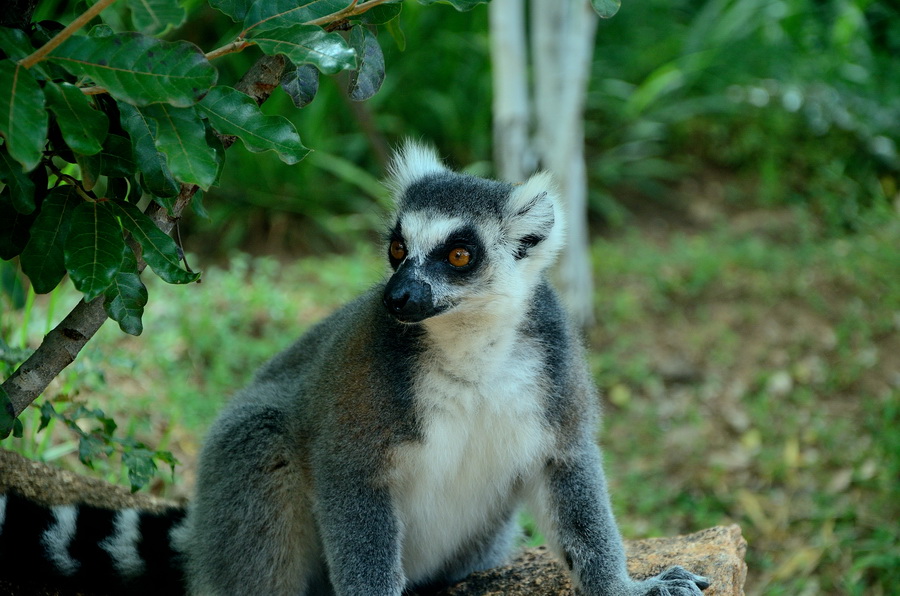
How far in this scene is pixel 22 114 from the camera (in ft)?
6.56

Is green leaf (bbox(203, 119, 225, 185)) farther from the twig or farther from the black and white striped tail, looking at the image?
the black and white striped tail

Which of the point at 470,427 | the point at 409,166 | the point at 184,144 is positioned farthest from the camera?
the point at 409,166

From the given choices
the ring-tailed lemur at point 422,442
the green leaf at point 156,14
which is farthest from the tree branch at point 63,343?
the green leaf at point 156,14

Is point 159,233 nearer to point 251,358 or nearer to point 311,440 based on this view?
point 311,440

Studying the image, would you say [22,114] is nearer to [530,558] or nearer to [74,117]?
[74,117]

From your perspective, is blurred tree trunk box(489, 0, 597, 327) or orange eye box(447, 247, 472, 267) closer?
orange eye box(447, 247, 472, 267)

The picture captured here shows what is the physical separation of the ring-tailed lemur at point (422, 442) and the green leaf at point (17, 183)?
3.62ft

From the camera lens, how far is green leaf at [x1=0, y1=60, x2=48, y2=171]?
1971mm

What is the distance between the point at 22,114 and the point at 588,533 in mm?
2230

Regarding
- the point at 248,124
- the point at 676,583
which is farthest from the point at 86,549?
A: the point at 676,583

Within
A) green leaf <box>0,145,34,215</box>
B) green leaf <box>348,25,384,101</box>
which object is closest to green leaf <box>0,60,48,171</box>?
green leaf <box>0,145,34,215</box>

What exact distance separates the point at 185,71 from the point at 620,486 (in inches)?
187

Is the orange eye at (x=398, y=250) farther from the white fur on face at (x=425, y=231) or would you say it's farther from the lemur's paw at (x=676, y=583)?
the lemur's paw at (x=676, y=583)

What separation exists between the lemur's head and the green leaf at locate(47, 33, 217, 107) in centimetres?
100
